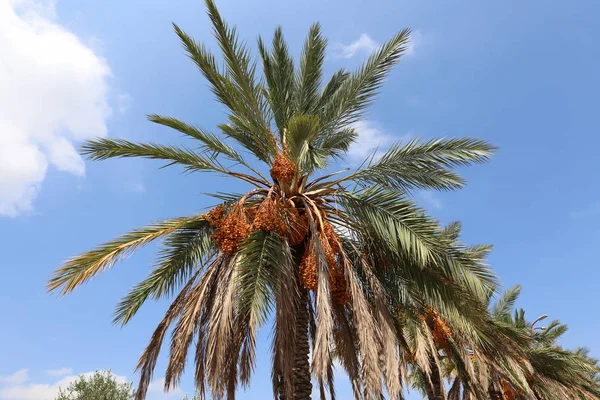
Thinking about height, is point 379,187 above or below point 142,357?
above

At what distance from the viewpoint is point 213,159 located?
30.2ft

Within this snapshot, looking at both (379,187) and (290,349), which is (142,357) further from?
(379,187)

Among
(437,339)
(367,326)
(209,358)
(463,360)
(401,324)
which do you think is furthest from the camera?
(437,339)

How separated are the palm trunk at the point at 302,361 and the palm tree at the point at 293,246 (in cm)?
2

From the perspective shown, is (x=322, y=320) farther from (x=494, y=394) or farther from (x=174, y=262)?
(x=494, y=394)

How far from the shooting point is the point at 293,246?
942 centimetres

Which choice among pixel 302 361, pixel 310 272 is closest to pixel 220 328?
pixel 310 272

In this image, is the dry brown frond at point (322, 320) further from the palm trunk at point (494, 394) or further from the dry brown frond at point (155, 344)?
the palm trunk at point (494, 394)

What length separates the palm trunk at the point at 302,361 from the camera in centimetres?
829

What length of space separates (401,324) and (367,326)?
3.75m

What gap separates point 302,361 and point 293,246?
2.27 meters

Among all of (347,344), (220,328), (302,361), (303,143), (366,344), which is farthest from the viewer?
(347,344)

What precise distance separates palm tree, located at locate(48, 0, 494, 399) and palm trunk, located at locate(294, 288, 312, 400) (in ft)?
0.08

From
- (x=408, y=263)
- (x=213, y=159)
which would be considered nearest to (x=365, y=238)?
(x=408, y=263)
